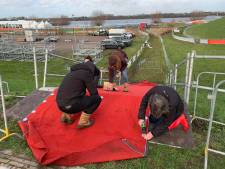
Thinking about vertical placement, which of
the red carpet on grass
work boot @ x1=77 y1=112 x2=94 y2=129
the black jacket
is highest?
the black jacket

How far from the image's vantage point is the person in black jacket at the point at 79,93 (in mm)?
4641

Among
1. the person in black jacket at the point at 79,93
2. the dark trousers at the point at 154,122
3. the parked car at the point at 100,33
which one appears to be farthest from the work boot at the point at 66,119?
the parked car at the point at 100,33

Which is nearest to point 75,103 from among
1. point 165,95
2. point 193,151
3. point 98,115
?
point 98,115

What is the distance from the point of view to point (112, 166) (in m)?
3.99

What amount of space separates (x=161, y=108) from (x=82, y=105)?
4.97 feet

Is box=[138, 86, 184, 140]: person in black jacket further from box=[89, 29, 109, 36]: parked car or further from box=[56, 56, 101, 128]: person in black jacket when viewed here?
box=[89, 29, 109, 36]: parked car

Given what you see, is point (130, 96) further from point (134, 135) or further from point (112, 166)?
point (112, 166)

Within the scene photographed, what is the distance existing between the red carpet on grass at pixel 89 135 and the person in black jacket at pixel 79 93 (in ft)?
1.10

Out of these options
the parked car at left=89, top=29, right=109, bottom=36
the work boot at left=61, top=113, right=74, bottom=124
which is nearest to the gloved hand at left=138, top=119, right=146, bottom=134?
the work boot at left=61, top=113, right=74, bottom=124

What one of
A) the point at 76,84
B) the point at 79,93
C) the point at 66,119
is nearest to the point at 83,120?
the point at 66,119

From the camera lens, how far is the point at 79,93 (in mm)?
4688

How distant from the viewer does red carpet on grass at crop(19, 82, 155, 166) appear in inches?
162

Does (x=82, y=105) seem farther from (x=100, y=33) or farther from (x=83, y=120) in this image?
(x=100, y=33)

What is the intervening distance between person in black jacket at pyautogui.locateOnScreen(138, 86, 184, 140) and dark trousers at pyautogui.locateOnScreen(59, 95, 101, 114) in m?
0.88
